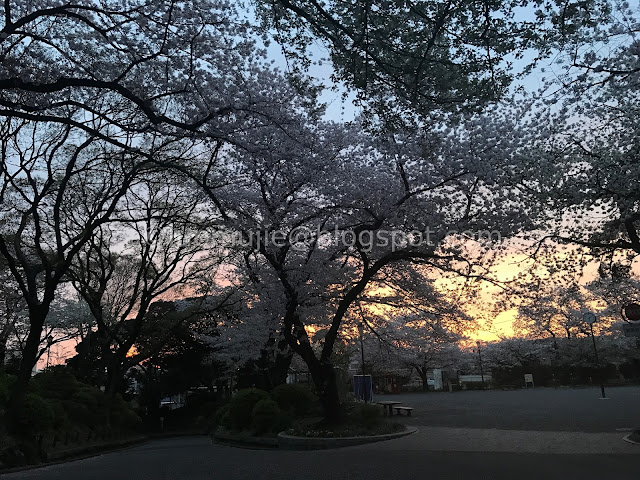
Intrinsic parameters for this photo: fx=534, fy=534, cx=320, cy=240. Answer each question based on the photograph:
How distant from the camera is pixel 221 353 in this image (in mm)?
30094

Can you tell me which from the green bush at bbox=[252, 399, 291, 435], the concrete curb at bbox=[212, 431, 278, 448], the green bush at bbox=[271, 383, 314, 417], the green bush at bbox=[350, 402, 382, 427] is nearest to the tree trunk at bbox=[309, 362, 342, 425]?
the green bush at bbox=[350, 402, 382, 427]

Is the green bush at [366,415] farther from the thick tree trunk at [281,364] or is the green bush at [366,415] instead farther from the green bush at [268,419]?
the thick tree trunk at [281,364]

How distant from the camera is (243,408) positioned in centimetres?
1803

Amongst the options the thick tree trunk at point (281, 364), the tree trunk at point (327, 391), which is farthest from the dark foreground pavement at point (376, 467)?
the thick tree trunk at point (281, 364)

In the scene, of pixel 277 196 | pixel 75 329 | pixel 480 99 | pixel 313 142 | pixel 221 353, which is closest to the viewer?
pixel 480 99

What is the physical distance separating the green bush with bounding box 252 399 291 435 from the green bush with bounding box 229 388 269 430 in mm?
1246

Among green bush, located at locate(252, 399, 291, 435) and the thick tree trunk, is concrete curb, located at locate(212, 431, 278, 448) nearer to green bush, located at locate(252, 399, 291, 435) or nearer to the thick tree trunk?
green bush, located at locate(252, 399, 291, 435)

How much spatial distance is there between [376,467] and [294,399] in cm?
1067

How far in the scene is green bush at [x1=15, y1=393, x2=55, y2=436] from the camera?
1557cm

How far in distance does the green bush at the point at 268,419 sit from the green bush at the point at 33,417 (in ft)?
20.5

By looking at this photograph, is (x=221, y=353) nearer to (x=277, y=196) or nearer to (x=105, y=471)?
(x=277, y=196)

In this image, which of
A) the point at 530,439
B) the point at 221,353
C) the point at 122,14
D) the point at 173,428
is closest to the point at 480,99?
the point at 122,14

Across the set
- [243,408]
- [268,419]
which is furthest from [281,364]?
[268,419]

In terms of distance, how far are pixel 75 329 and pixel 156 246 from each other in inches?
755
